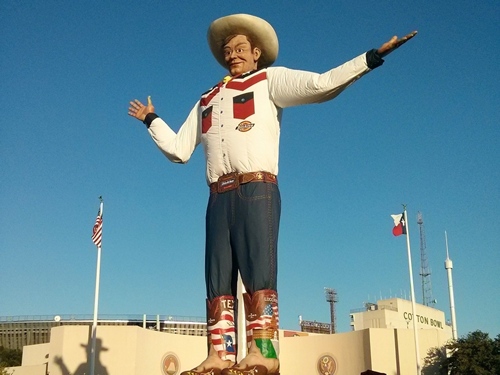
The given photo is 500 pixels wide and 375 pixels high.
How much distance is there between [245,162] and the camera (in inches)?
272

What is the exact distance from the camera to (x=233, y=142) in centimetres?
703

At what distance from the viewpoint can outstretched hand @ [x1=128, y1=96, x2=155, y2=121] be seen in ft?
26.2

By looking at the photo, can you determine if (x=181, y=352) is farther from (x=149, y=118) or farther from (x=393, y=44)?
(x=393, y=44)

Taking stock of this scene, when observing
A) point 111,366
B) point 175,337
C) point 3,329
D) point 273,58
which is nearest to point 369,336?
point 175,337

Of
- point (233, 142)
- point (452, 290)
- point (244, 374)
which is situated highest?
point (452, 290)

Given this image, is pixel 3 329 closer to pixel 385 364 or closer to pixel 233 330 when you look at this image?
pixel 385 364

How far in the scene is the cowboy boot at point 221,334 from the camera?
650cm

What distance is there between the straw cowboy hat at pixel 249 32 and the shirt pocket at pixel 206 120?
0.87m

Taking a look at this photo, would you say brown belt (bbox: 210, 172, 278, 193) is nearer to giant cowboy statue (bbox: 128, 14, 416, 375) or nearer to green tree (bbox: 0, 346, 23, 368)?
giant cowboy statue (bbox: 128, 14, 416, 375)

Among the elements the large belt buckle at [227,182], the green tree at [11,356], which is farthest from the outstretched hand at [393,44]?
the green tree at [11,356]

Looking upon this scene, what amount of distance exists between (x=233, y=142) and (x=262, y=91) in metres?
0.67

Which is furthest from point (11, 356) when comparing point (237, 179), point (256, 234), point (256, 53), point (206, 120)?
point (256, 234)

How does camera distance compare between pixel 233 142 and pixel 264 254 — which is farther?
pixel 233 142

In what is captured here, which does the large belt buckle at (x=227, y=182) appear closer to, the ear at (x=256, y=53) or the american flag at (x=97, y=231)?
the ear at (x=256, y=53)
